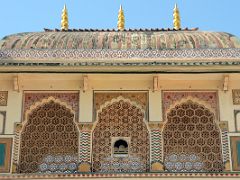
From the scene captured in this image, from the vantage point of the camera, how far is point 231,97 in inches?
380

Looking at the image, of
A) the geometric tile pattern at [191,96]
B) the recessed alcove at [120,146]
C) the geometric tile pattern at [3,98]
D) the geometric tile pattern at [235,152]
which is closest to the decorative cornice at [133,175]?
the geometric tile pattern at [235,152]

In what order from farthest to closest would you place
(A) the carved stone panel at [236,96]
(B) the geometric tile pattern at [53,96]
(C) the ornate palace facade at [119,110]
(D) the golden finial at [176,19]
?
(D) the golden finial at [176,19]
(B) the geometric tile pattern at [53,96]
(A) the carved stone panel at [236,96]
(C) the ornate palace facade at [119,110]

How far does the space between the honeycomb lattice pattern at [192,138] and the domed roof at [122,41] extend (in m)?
1.21

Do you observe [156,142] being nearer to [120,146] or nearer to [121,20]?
[120,146]

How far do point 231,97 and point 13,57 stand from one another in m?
3.73

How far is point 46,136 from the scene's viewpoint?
9.70 m

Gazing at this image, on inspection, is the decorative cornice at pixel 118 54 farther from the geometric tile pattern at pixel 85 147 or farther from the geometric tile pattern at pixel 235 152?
the geometric tile pattern at pixel 235 152

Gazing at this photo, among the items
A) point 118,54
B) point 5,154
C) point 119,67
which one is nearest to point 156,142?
point 119,67

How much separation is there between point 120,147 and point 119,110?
0.65m

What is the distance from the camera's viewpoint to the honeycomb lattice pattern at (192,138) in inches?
371

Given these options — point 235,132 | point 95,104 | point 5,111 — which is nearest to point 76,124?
point 95,104

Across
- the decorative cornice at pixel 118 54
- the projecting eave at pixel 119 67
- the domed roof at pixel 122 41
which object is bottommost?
the projecting eave at pixel 119 67

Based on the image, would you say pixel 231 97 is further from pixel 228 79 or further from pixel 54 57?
pixel 54 57

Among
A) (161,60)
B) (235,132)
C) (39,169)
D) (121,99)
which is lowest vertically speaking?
(39,169)
